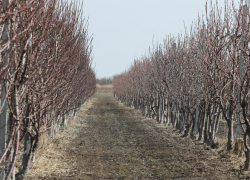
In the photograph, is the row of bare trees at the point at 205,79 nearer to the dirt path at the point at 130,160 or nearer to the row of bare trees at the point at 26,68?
the dirt path at the point at 130,160

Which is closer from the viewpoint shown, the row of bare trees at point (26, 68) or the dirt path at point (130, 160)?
the row of bare trees at point (26, 68)

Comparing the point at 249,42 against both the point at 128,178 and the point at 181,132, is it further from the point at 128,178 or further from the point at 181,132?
the point at 181,132

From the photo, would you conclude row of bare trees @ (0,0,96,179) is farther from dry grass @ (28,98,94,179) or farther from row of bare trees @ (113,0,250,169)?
row of bare trees @ (113,0,250,169)

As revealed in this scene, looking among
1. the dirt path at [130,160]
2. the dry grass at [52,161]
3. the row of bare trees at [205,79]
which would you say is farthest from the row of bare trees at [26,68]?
the row of bare trees at [205,79]

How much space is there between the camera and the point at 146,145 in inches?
401

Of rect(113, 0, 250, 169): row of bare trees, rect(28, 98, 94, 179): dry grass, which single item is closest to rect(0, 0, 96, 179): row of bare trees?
rect(28, 98, 94, 179): dry grass

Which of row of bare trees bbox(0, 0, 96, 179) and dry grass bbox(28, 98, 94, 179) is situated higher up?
row of bare trees bbox(0, 0, 96, 179)

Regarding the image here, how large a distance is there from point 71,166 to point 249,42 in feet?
15.9

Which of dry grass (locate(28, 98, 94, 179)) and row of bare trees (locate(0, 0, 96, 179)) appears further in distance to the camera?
dry grass (locate(28, 98, 94, 179))

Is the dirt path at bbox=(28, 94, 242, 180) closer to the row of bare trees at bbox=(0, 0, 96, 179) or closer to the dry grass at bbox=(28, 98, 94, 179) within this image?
the dry grass at bbox=(28, 98, 94, 179)

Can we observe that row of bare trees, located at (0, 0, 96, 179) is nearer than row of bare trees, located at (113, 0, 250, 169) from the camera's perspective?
Yes

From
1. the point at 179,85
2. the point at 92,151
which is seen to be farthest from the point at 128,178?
the point at 179,85

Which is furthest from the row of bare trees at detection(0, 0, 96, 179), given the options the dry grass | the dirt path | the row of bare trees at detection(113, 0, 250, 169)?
the row of bare trees at detection(113, 0, 250, 169)

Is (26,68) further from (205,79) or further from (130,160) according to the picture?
(205,79)
